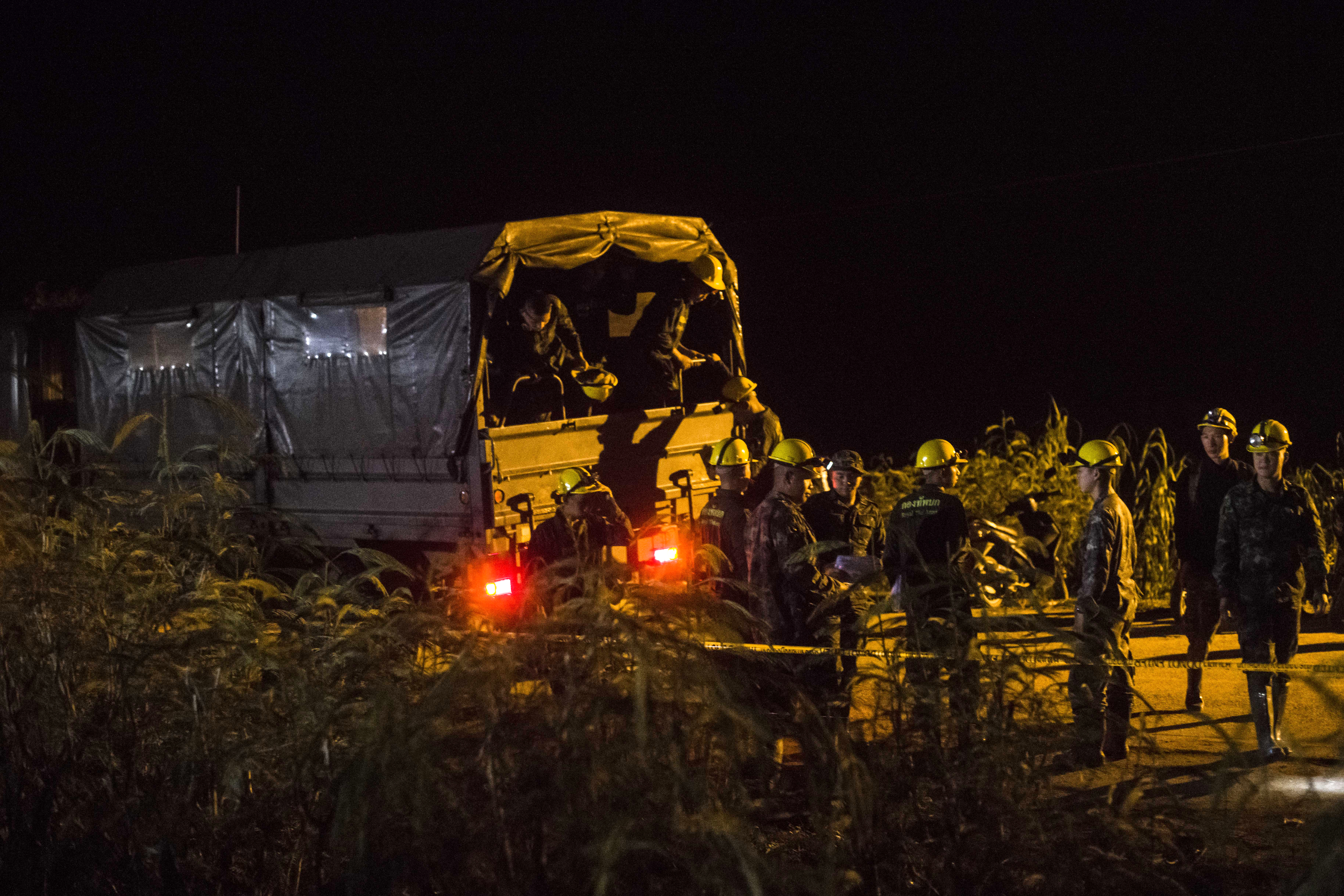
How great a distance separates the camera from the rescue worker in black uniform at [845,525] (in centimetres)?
648

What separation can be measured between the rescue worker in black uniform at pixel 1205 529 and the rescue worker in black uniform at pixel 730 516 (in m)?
2.68

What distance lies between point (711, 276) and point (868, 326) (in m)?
17.7

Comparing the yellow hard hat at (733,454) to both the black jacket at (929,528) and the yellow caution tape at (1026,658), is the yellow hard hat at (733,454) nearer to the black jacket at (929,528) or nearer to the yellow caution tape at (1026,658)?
the black jacket at (929,528)

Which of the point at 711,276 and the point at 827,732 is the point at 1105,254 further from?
the point at 827,732

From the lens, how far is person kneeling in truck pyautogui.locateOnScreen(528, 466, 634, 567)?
8.06 m

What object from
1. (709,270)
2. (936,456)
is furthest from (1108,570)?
(709,270)

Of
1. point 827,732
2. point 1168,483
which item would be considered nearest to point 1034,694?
point 827,732

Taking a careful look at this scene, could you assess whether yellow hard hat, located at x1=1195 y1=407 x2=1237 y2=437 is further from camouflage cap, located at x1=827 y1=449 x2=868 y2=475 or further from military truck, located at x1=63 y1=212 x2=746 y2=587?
military truck, located at x1=63 y1=212 x2=746 y2=587

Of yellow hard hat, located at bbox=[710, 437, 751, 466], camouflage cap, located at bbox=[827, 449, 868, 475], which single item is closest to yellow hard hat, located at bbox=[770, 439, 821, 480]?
camouflage cap, located at bbox=[827, 449, 868, 475]

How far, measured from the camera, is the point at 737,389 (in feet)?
35.4

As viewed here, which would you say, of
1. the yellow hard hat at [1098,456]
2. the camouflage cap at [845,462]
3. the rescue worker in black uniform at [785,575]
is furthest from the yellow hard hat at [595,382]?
the yellow hard hat at [1098,456]

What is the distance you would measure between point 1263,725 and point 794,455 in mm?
2678

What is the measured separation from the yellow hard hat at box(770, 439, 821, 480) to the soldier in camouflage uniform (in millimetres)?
2230

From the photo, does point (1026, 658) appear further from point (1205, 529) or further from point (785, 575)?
point (1205, 529)
